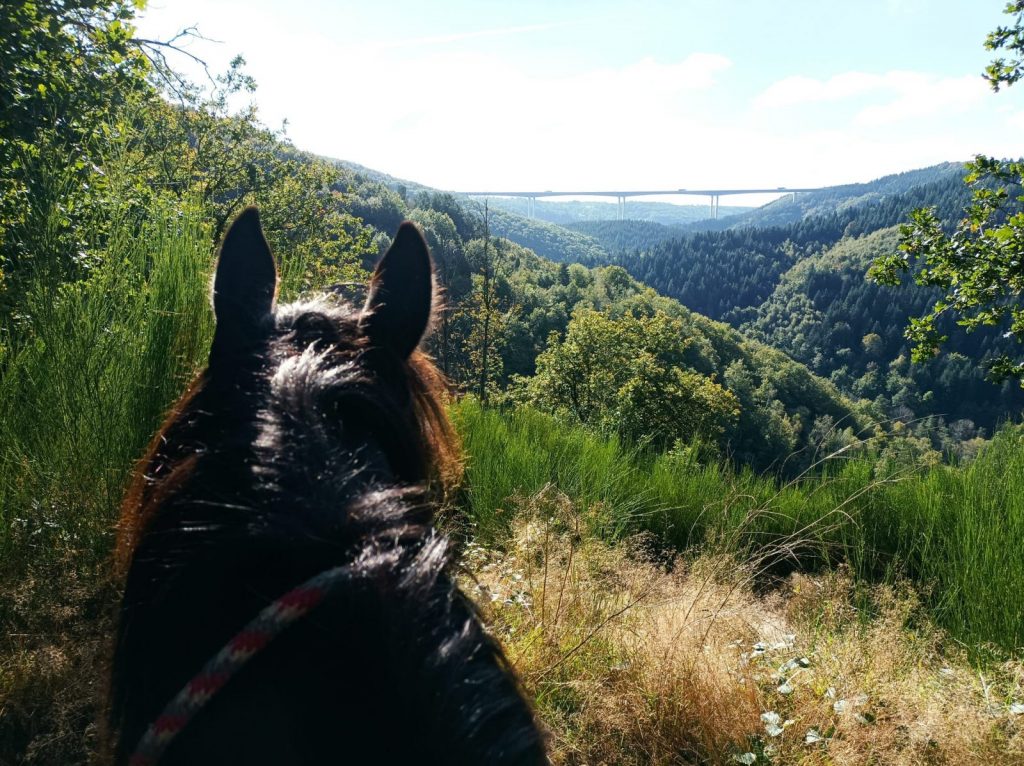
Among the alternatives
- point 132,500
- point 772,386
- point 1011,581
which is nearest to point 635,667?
point 1011,581

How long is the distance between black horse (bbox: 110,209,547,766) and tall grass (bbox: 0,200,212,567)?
144 cm

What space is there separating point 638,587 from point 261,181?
17.2 metres

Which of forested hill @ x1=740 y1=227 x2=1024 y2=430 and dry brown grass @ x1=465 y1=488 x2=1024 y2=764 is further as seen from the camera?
forested hill @ x1=740 y1=227 x2=1024 y2=430

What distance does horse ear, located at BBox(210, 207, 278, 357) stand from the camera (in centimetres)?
100

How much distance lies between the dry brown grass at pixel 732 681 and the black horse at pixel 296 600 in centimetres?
98

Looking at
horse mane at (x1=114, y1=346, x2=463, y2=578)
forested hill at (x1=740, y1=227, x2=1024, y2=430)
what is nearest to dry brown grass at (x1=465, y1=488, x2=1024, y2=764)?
horse mane at (x1=114, y1=346, x2=463, y2=578)

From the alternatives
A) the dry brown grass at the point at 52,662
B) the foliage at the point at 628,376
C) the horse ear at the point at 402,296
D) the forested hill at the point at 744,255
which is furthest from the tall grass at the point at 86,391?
the forested hill at the point at 744,255

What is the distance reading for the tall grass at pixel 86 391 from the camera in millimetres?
2133

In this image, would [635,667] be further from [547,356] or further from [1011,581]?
[547,356]

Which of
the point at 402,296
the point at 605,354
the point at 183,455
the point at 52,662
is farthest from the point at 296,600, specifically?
the point at 605,354

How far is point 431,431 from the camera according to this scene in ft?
3.89

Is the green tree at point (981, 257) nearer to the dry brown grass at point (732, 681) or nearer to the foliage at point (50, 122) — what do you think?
the dry brown grass at point (732, 681)

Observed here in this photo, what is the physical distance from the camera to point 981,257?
577 centimetres

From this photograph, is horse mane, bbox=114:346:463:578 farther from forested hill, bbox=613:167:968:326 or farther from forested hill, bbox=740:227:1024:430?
forested hill, bbox=613:167:968:326
